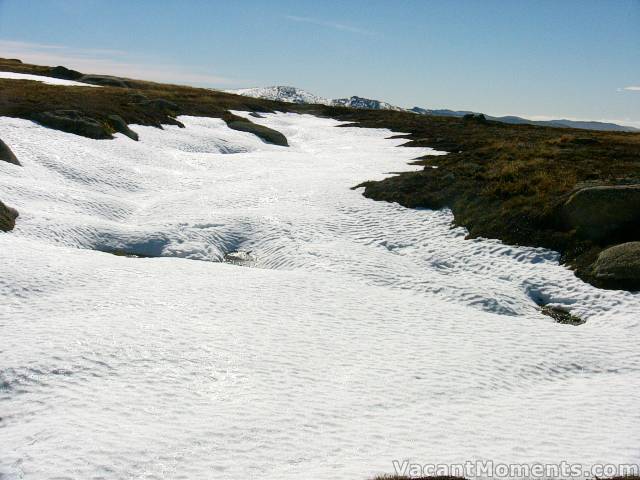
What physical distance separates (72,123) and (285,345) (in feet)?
→ 110

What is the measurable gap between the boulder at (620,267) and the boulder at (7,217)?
24289mm

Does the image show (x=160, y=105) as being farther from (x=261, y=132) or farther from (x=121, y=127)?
(x=121, y=127)

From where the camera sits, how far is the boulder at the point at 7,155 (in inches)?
1133

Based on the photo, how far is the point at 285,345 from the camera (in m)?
14.9

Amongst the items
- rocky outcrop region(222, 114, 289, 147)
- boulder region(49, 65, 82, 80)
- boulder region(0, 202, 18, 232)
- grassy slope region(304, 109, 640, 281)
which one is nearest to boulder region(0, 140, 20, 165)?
boulder region(0, 202, 18, 232)

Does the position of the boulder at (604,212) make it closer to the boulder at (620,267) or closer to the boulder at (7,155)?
the boulder at (620,267)

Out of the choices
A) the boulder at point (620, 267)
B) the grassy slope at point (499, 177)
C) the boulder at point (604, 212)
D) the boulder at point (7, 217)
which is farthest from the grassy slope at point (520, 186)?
the boulder at point (7, 217)

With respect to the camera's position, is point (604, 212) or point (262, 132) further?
point (262, 132)

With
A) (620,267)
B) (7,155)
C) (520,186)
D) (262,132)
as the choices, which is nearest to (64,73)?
(262,132)

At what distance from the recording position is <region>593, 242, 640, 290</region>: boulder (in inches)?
775

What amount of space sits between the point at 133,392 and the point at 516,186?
23790mm

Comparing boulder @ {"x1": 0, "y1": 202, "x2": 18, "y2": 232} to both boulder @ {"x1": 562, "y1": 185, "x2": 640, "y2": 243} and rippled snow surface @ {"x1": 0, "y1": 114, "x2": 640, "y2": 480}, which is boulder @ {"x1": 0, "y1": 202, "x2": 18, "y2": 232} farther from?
boulder @ {"x1": 562, "y1": 185, "x2": 640, "y2": 243}

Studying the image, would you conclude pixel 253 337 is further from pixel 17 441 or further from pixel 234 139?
pixel 234 139

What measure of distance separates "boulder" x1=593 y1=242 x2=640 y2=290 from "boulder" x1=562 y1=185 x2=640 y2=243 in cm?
148
